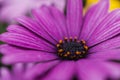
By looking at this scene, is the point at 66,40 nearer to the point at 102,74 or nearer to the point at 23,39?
the point at 23,39

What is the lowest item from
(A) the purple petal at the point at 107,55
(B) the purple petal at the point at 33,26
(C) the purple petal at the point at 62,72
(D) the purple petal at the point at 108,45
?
(C) the purple petal at the point at 62,72

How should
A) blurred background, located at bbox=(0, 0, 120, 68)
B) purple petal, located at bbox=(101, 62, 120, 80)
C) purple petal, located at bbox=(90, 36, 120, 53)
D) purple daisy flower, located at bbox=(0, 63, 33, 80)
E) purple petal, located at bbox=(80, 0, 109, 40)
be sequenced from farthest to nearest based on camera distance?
blurred background, located at bbox=(0, 0, 120, 68) < purple daisy flower, located at bbox=(0, 63, 33, 80) < purple petal, located at bbox=(80, 0, 109, 40) < purple petal, located at bbox=(90, 36, 120, 53) < purple petal, located at bbox=(101, 62, 120, 80)

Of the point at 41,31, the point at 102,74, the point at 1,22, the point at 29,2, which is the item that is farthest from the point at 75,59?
the point at 29,2

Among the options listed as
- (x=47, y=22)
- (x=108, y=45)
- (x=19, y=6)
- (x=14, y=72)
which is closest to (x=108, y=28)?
(x=108, y=45)

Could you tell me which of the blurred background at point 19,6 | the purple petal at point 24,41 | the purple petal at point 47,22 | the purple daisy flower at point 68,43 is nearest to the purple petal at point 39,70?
the purple daisy flower at point 68,43

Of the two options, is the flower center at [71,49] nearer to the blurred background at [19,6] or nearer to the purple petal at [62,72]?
the purple petal at [62,72]

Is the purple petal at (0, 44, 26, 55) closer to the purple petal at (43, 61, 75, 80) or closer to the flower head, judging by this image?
the purple petal at (43, 61, 75, 80)

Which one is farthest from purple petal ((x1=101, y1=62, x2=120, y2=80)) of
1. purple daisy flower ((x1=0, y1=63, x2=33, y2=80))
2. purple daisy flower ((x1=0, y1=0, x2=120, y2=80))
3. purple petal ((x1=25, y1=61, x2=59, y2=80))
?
purple daisy flower ((x1=0, y1=63, x2=33, y2=80))
